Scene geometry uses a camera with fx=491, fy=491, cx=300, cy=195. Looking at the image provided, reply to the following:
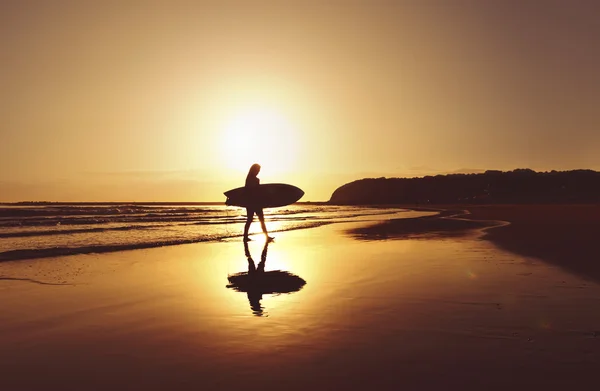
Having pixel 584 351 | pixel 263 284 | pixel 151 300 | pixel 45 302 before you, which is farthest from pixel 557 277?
pixel 45 302

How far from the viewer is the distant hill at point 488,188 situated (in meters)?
115

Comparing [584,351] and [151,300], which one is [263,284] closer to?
[151,300]

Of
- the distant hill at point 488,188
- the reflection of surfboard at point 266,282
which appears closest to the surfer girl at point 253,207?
the reflection of surfboard at point 266,282

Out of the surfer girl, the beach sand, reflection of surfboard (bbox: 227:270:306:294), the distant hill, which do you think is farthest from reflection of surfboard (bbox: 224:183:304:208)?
the distant hill

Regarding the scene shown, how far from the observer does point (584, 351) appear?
5059 mm

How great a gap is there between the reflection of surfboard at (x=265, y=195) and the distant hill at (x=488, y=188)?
91.5 m

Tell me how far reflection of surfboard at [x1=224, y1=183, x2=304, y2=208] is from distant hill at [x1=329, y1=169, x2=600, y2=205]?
91.5 m

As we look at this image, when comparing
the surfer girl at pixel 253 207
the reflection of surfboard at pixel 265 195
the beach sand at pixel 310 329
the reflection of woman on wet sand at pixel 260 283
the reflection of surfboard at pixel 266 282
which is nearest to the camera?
the beach sand at pixel 310 329

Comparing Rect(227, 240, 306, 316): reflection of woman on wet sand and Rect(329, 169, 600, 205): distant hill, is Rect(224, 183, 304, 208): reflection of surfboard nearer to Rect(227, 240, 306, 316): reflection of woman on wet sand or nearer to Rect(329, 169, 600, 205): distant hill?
Rect(227, 240, 306, 316): reflection of woman on wet sand

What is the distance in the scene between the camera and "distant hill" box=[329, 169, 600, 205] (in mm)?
114731

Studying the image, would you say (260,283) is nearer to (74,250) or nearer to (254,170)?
(74,250)

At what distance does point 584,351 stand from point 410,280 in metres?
4.76

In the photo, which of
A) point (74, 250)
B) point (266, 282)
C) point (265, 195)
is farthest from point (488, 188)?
point (266, 282)

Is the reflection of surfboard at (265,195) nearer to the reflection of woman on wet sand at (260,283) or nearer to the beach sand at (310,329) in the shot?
the reflection of woman on wet sand at (260,283)
